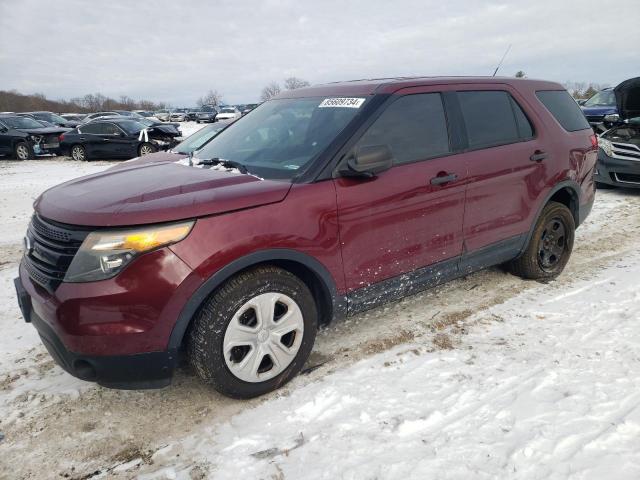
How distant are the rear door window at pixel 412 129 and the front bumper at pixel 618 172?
20.0ft

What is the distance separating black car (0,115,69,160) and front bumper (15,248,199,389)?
16.7 m

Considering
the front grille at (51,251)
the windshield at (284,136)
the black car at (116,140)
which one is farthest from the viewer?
the black car at (116,140)

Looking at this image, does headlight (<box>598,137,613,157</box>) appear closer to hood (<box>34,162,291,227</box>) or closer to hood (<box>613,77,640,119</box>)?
hood (<box>613,77,640,119</box>)

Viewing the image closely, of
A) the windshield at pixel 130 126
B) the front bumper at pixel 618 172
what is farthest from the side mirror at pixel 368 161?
the windshield at pixel 130 126

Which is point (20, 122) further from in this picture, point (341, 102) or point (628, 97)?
point (628, 97)

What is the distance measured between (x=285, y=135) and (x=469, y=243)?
160 centimetres

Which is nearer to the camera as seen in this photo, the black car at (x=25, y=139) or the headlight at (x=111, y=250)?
the headlight at (x=111, y=250)

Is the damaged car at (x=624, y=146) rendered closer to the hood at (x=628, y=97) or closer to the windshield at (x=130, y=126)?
the hood at (x=628, y=97)

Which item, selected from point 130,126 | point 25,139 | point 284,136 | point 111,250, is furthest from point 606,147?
point 25,139

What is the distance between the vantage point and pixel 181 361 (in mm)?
2627

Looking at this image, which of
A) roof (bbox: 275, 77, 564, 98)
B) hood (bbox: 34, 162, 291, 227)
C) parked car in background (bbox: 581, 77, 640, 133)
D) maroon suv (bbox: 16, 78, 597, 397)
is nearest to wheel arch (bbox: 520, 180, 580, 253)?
maroon suv (bbox: 16, 78, 597, 397)

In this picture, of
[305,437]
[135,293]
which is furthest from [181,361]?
[305,437]

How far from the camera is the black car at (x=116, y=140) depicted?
15.0 m

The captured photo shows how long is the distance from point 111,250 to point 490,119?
2940 mm
